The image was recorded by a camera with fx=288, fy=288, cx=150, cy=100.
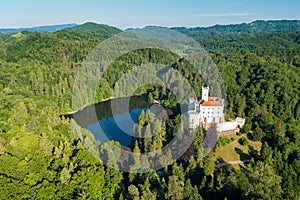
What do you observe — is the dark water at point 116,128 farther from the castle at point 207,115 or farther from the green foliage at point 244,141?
the green foliage at point 244,141

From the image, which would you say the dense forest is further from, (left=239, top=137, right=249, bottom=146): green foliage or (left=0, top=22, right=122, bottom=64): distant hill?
(left=0, top=22, right=122, bottom=64): distant hill

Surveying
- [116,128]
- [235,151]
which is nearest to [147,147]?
[235,151]

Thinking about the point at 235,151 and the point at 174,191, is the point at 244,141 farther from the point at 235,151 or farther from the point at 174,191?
the point at 174,191

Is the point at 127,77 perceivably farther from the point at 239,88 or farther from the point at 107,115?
the point at 239,88

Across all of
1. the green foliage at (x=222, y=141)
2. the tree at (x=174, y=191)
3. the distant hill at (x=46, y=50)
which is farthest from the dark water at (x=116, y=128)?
the distant hill at (x=46, y=50)

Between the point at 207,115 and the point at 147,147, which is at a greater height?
the point at 207,115

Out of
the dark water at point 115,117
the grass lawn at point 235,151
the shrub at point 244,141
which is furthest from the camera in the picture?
the dark water at point 115,117

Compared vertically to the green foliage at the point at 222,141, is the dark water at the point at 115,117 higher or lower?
lower

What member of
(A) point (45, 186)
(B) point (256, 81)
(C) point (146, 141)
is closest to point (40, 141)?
(A) point (45, 186)

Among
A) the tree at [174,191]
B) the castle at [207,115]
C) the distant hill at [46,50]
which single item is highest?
the distant hill at [46,50]

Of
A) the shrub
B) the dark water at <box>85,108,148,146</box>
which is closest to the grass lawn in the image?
the shrub
